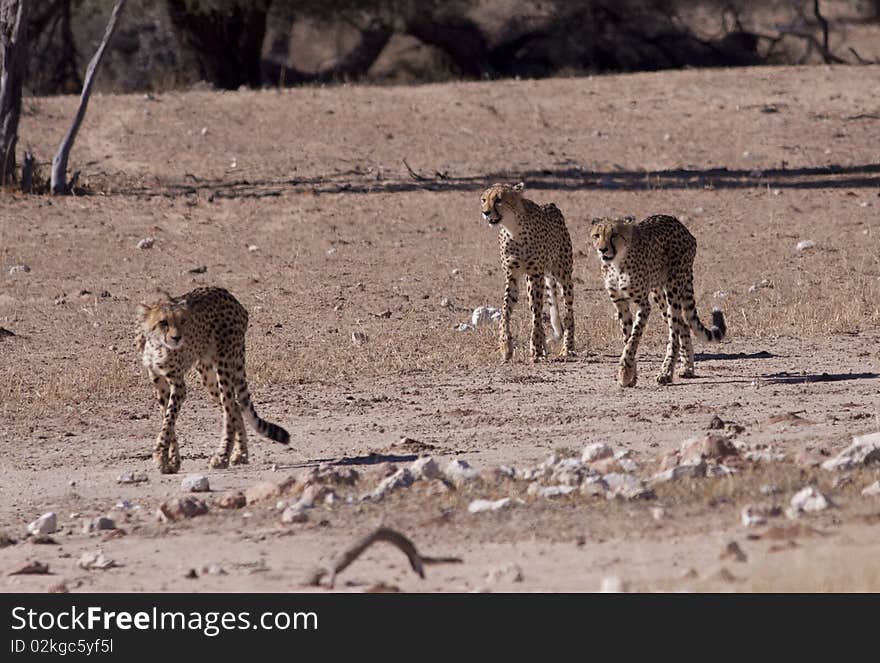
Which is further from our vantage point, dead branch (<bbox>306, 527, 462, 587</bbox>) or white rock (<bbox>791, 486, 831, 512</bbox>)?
white rock (<bbox>791, 486, 831, 512</bbox>)

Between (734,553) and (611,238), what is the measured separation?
4.73 meters

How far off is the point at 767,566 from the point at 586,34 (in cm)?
2406

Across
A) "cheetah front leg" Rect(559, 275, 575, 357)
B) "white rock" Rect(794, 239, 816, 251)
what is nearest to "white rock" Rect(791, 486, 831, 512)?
"cheetah front leg" Rect(559, 275, 575, 357)

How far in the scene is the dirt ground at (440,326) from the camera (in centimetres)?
766

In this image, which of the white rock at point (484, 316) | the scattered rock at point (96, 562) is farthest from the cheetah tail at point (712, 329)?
the scattered rock at point (96, 562)

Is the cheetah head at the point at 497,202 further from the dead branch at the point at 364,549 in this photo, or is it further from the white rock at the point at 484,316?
the dead branch at the point at 364,549

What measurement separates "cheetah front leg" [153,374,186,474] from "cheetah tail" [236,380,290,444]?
40 centimetres

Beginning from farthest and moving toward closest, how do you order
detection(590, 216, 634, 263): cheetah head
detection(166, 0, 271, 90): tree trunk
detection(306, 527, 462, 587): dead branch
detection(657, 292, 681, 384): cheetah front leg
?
detection(166, 0, 271, 90): tree trunk
detection(657, 292, 681, 384): cheetah front leg
detection(590, 216, 634, 263): cheetah head
detection(306, 527, 462, 587): dead branch

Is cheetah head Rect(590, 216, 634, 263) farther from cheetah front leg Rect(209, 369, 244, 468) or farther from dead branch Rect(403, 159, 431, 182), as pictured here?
dead branch Rect(403, 159, 431, 182)

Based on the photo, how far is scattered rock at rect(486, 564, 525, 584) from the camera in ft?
22.9

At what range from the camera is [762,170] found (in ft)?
71.5

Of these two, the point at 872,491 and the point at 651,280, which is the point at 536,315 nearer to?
the point at 651,280

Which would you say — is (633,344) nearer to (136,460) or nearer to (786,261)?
(136,460)

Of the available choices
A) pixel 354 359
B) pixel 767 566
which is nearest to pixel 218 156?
pixel 354 359
